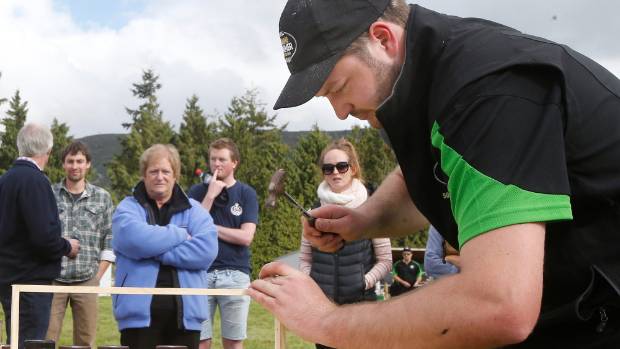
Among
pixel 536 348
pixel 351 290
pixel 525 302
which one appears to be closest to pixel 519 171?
pixel 525 302

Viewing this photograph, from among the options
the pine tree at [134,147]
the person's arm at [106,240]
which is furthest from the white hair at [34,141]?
the pine tree at [134,147]

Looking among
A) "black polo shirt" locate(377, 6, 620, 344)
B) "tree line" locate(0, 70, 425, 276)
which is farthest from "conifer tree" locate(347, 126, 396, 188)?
"black polo shirt" locate(377, 6, 620, 344)

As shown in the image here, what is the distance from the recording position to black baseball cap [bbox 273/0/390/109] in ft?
5.34

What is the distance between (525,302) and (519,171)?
0.22m

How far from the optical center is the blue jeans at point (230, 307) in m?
5.99

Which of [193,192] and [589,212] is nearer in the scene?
[589,212]

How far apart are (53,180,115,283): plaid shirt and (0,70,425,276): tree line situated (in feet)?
44.4

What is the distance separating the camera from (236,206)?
625cm

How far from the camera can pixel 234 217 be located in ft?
20.5

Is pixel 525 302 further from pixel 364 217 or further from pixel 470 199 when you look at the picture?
pixel 364 217

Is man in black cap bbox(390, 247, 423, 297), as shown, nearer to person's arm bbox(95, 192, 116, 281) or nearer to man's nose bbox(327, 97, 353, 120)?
person's arm bbox(95, 192, 116, 281)

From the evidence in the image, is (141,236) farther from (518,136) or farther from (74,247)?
(518,136)

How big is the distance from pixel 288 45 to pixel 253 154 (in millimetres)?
29909

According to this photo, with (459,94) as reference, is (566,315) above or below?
below
